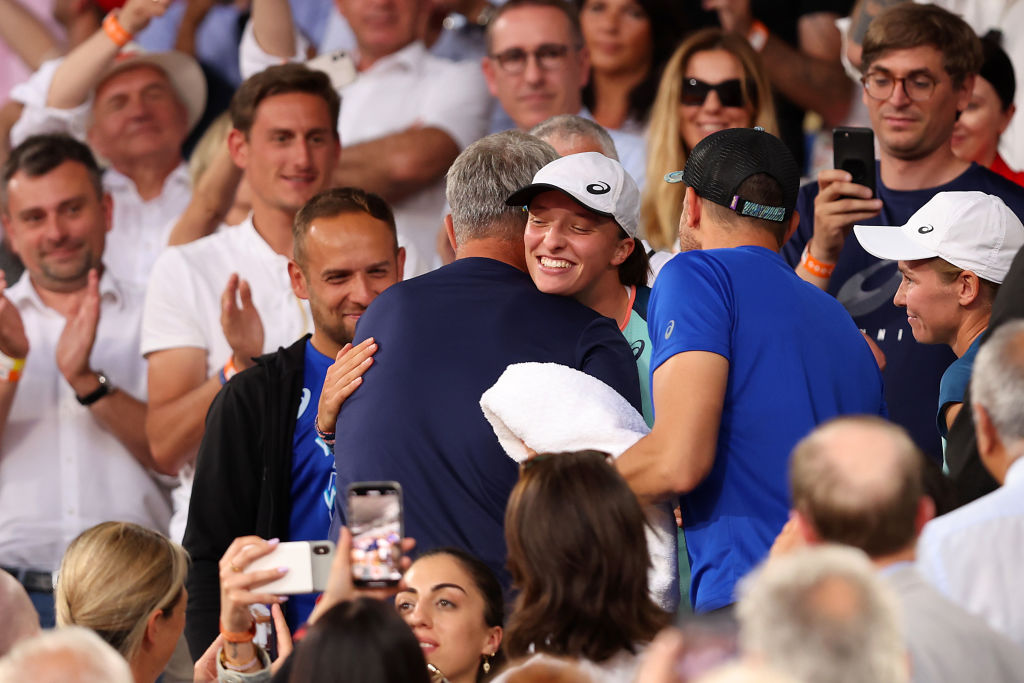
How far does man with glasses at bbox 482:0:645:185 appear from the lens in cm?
546

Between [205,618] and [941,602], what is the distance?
238 centimetres

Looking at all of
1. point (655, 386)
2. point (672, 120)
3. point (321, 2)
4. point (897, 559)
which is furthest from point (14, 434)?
point (897, 559)

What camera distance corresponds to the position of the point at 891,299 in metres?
4.26

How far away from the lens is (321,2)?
6.00 m

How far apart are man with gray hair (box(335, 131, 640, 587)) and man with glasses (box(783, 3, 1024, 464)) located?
4.61 feet

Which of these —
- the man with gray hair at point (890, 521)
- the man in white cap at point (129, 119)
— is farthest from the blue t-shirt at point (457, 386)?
the man in white cap at point (129, 119)

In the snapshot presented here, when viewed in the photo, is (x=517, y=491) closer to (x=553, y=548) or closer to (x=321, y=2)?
(x=553, y=548)

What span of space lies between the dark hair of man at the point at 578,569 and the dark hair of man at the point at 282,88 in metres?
3.51

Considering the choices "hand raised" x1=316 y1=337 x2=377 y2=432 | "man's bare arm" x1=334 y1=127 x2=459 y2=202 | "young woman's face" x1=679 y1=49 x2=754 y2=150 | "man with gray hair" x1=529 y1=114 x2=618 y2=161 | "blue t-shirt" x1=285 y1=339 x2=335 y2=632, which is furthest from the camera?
"man's bare arm" x1=334 y1=127 x2=459 y2=202

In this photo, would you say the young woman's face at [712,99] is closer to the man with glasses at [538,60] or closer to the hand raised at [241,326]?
the man with glasses at [538,60]

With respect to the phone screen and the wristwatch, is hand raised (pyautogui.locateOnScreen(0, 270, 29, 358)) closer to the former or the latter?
the wristwatch

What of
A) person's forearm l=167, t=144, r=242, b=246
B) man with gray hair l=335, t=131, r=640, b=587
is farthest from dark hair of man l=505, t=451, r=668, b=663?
person's forearm l=167, t=144, r=242, b=246

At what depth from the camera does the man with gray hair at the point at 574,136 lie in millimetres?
4102

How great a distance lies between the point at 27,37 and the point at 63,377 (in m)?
1.55
